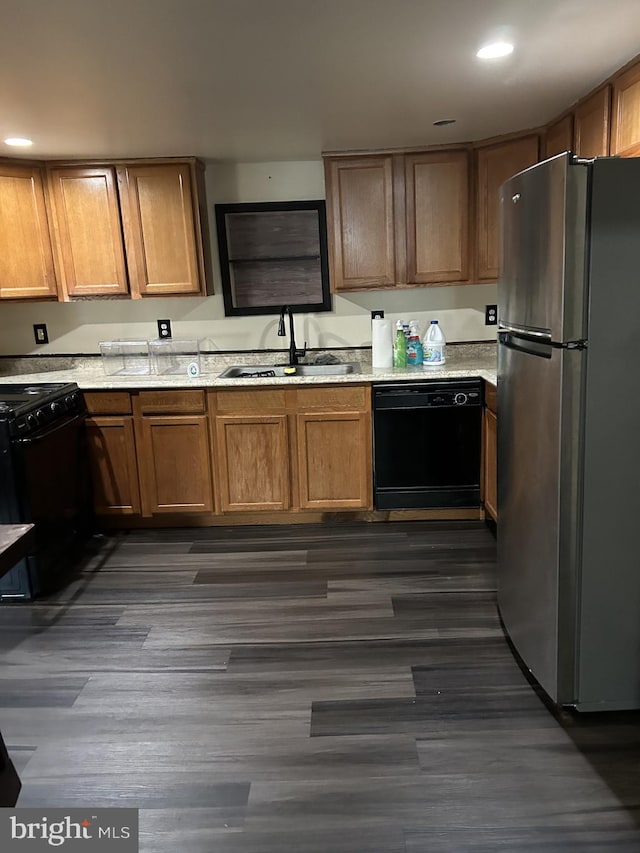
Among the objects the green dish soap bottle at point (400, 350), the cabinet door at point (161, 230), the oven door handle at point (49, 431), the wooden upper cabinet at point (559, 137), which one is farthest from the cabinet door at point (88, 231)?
the wooden upper cabinet at point (559, 137)

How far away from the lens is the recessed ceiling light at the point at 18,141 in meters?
3.17

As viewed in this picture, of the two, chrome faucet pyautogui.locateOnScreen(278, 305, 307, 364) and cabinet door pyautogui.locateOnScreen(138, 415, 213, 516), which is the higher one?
chrome faucet pyautogui.locateOnScreen(278, 305, 307, 364)

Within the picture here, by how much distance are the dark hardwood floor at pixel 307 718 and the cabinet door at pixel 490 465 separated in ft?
1.15

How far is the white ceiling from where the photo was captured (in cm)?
186

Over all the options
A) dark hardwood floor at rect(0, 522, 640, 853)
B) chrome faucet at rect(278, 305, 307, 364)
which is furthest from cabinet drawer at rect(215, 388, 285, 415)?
dark hardwood floor at rect(0, 522, 640, 853)

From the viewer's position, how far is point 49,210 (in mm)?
3748

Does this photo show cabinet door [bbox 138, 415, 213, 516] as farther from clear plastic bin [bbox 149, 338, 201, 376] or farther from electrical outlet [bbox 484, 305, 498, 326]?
electrical outlet [bbox 484, 305, 498, 326]

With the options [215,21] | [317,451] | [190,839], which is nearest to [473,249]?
[317,451]

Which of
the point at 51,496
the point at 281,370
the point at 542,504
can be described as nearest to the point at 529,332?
the point at 542,504

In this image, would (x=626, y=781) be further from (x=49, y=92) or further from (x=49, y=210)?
(x=49, y=210)

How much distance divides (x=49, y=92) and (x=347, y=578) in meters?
2.44

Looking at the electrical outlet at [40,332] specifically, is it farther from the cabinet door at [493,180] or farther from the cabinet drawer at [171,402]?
the cabinet door at [493,180]

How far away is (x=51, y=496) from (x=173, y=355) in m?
1.23

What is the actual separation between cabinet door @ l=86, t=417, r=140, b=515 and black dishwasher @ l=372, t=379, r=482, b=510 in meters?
1.42
